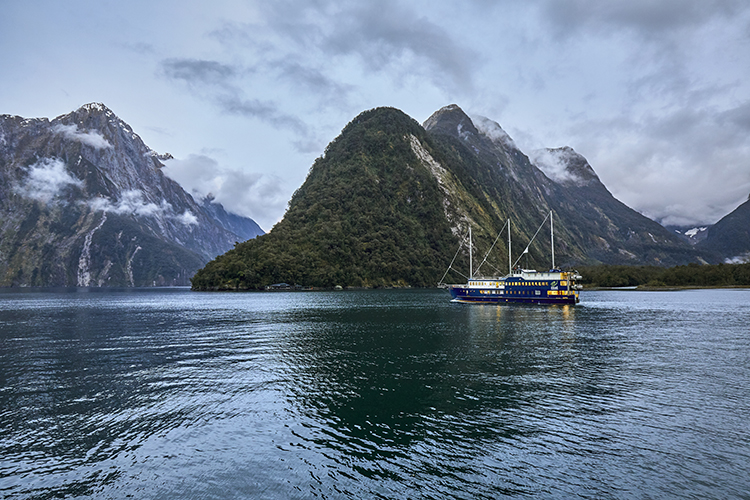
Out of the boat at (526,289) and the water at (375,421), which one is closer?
the water at (375,421)

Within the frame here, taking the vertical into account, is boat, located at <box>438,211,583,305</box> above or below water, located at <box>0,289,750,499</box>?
above

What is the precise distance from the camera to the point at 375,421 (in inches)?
950

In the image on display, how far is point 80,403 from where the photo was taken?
27.5 meters

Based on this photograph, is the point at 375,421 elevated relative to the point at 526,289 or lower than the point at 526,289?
lower

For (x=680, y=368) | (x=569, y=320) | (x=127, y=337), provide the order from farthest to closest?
(x=569, y=320) < (x=127, y=337) < (x=680, y=368)

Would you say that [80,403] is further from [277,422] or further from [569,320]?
[569,320]

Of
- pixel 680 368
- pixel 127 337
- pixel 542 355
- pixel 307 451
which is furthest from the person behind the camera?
pixel 127 337

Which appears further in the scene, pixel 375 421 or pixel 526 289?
pixel 526 289

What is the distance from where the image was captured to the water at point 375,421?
16984mm

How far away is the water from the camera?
17.0 metres

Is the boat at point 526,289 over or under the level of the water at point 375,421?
over

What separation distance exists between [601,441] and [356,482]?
515 inches

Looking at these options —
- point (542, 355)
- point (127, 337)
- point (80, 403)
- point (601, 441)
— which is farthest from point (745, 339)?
point (127, 337)

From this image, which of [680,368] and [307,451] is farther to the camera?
[680,368]
